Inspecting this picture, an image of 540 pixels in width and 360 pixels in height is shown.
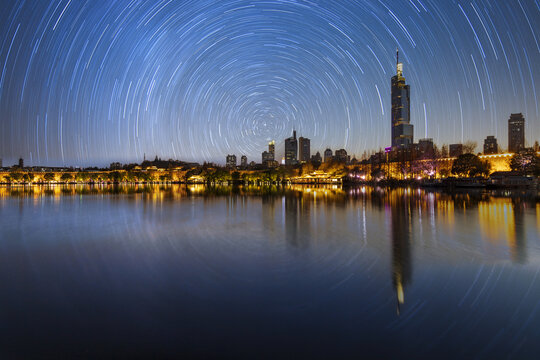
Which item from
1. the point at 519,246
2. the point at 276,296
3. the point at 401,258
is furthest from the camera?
the point at 519,246

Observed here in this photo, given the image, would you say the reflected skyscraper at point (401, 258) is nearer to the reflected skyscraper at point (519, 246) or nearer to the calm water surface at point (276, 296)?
the calm water surface at point (276, 296)

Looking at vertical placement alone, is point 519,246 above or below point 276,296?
below

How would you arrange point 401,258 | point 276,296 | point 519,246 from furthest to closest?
point 519,246 → point 401,258 → point 276,296

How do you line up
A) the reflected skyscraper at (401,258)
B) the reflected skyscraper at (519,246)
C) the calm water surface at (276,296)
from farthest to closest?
the reflected skyscraper at (519,246) → the reflected skyscraper at (401,258) → the calm water surface at (276,296)

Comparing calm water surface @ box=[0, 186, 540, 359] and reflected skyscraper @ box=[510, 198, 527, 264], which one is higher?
calm water surface @ box=[0, 186, 540, 359]

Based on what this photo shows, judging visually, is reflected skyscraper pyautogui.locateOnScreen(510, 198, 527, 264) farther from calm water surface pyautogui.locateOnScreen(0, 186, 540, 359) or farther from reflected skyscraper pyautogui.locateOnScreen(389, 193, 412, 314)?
reflected skyscraper pyautogui.locateOnScreen(389, 193, 412, 314)

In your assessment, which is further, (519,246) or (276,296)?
(519,246)

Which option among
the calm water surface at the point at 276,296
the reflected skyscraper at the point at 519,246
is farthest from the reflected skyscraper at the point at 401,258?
the reflected skyscraper at the point at 519,246

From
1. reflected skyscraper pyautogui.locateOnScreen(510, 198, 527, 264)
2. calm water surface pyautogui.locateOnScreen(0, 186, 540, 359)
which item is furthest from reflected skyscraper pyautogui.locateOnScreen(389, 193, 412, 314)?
reflected skyscraper pyautogui.locateOnScreen(510, 198, 527, 264)

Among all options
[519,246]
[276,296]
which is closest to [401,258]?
[276,296]

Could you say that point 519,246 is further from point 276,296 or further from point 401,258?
point 276,296
